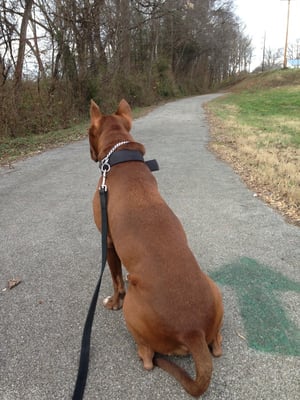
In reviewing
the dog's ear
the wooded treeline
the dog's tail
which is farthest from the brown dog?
the wooded treeline

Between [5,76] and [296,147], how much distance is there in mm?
9761

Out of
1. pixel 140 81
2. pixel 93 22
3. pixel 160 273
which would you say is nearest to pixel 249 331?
pixel 160 273

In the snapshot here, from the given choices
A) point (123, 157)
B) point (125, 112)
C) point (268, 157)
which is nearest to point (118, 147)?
point (123, 157)

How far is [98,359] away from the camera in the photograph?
248 cm

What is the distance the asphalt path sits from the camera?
2.27m

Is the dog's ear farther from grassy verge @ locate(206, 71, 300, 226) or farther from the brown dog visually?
grassy verge @ locate(206, 71, 300, 226)

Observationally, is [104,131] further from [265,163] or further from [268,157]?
[268,157]

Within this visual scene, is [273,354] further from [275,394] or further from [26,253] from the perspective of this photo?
[26,253]

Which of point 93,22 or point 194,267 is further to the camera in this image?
point 93,22

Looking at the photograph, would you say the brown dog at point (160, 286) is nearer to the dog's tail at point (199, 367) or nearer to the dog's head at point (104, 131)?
the dog's tail at point (199, 367)

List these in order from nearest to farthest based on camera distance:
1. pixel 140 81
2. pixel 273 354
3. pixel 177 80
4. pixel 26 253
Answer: pixel 273 354 → pixel 26 253 → pixel 140 81 → pixel 177 80

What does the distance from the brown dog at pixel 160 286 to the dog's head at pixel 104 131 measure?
42 cm

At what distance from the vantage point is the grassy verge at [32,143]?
994cm

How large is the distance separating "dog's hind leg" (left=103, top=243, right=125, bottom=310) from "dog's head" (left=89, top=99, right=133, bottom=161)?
0.83m
